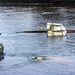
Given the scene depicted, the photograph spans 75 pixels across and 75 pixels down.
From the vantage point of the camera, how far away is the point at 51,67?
3978 cm

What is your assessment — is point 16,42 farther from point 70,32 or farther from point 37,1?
point 37,1

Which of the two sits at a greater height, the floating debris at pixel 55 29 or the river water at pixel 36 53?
the floating debris at pixel 55 29

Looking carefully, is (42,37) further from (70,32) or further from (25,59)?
(25,59)

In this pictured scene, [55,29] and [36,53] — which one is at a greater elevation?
[55,29]

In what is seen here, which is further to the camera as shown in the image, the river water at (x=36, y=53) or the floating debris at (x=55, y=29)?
the floating debris at (x=55, y=29)

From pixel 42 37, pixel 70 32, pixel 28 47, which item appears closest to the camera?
pixel 28 47

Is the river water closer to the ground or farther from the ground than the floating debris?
closer to the ground

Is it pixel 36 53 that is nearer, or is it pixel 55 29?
pixel 36 53

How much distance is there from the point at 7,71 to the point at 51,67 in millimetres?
5084

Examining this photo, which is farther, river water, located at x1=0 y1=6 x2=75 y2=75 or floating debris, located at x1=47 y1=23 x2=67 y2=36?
floating debris, located at x1=47 y1=23 x2=67 y2=36

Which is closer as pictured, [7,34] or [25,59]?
[25,59]

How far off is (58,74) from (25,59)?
7.04 metres

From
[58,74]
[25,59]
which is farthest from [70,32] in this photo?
[58,74]

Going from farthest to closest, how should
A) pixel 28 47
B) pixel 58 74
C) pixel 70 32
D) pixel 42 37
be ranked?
pixel 70 32, pixel 42 37, pixel 28 47, pixel 58 74
